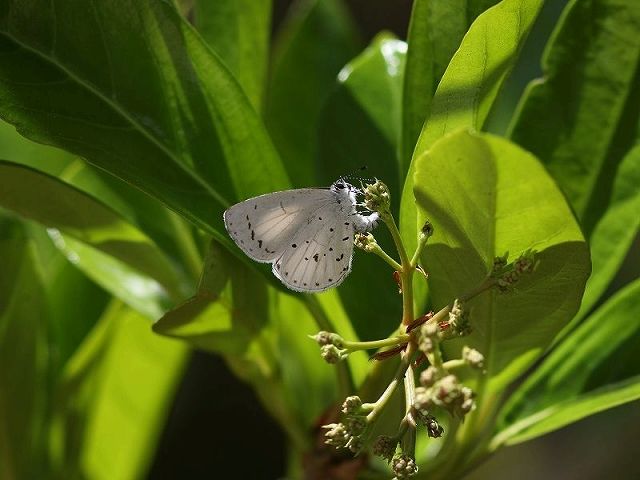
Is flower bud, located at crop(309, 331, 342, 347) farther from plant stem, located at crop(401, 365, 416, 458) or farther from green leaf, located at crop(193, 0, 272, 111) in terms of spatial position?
green leaf, located at crop(193, 0, 272, 111)

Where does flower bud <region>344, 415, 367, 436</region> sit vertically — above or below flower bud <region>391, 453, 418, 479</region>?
above

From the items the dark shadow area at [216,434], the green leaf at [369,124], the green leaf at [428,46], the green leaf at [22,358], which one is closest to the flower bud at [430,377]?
the green leaf at [428,46]

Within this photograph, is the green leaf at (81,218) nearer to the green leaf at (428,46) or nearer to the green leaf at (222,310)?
the green leaf at (222,310)

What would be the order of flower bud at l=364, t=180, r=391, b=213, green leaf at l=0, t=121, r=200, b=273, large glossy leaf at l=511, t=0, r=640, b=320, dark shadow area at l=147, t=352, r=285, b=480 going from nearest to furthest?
flower bud at l=364, t=180, r=391, b=213
large glossy leaf at l=511, t=0, r=640, b=320
green leaf at l=0, t=121, r=200, b=273
dark shadow area at l=147, t=352, r=285, b=480

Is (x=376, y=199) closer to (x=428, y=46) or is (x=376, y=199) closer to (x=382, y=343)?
(x=382, y=343)

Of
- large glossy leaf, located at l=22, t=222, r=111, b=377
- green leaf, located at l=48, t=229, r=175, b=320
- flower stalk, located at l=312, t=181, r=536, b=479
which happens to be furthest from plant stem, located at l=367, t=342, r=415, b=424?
large glossy leaf, located at l=22, t=222, r=111, b=377

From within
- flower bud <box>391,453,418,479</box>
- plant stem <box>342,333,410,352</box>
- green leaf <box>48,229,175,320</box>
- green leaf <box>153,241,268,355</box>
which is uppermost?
green leaf <box>48,229,175,320</box>

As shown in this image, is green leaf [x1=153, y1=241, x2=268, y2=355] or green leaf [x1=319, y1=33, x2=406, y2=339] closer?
green leaf [x1=153, y1=241, x2=268, y2=355]

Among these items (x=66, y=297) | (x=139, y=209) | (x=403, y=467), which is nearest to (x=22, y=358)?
(x=66, y=297)
